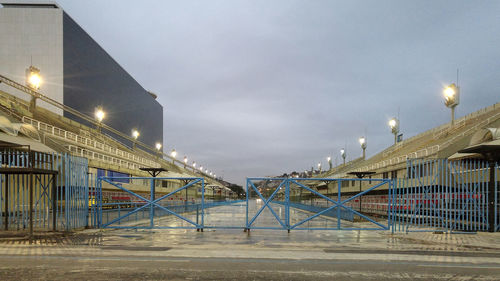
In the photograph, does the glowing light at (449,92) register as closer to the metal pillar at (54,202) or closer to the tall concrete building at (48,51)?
the metal pillar at (54,202)

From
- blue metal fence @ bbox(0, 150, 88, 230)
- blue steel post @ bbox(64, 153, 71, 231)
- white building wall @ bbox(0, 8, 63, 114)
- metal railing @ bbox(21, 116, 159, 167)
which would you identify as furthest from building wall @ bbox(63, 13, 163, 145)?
blue steel post @ bbox(64, 153, 71, 231)

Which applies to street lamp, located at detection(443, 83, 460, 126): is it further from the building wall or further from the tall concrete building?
the building wall

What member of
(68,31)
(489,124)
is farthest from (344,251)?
(68,31)

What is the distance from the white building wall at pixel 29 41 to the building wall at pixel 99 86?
147 centimetres

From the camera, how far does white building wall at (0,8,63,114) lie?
62750 millimetres

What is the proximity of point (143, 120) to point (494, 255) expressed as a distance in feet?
353

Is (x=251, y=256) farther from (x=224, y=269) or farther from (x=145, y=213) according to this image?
(x=145, y=213)

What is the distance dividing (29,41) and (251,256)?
2784 inches

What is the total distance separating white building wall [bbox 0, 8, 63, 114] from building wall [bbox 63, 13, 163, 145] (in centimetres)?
147

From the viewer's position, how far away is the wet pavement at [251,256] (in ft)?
22.2

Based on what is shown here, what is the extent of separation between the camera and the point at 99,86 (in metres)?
77.6

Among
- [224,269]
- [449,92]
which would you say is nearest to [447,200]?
[224,269]

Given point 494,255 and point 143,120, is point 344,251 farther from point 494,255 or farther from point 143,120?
point 143,120

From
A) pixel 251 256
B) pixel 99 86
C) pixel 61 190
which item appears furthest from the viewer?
pixel 99 86
